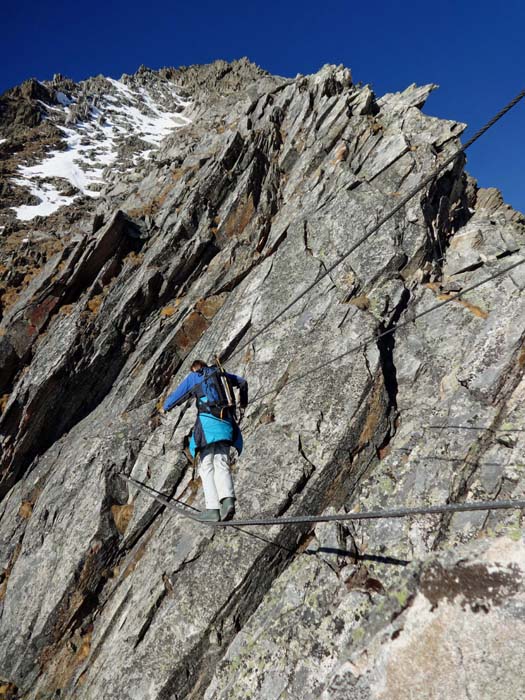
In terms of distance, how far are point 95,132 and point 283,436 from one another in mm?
84879

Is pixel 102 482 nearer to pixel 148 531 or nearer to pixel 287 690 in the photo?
pixel 148 531

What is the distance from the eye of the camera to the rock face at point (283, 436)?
24.6ft

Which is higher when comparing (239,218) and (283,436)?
(239,218)

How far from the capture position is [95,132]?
7506 cm

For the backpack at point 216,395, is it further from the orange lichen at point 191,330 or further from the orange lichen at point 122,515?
the orange lichen at point 191,330

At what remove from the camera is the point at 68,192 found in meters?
49.4

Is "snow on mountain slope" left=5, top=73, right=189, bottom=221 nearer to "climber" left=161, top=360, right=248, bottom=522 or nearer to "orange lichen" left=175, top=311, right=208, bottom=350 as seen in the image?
"orange lichen" left=175, top=311, right=208, bottom=350

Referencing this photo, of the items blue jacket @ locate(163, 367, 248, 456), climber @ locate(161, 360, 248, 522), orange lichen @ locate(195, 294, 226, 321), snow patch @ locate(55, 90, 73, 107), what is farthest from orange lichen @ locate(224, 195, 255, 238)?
snow patch @ locate(55, 90, 73, 107)

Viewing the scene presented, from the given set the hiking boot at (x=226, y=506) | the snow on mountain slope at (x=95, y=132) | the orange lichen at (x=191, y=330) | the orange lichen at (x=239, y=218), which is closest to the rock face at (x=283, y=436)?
the orange lichen at (x=191, y=330)

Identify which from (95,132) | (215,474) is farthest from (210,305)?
(95,132)

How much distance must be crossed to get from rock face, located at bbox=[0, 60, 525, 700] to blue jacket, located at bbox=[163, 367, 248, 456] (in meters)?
2.49

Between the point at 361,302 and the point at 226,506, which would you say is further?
the point at 361,302

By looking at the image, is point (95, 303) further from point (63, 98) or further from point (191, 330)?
point (63, 98)

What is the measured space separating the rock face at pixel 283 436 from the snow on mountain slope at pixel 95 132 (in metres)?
33.3
